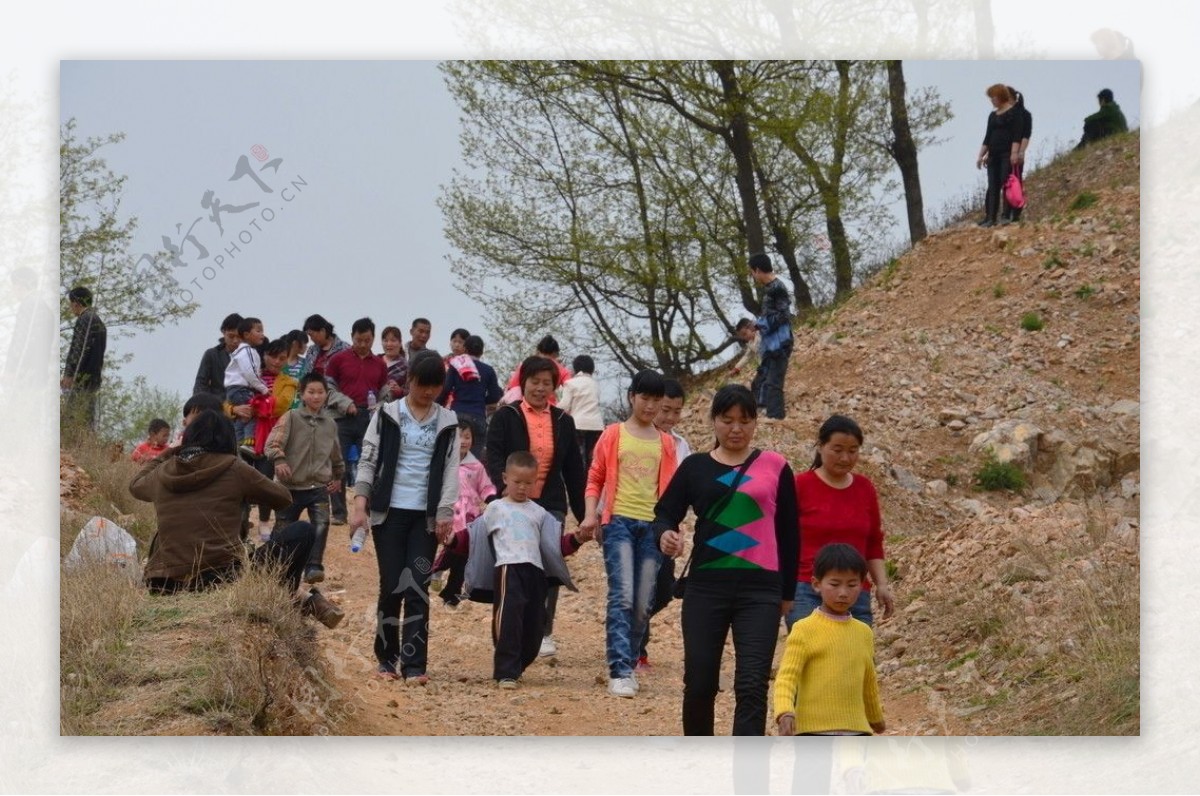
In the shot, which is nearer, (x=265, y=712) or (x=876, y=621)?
(x=265, y=712)

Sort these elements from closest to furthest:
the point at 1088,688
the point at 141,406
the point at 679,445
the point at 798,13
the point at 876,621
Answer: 1. the point at 1088,688
2. the point at 679,445
3. the point at 876,621
4. the point at 798,13
5. the point at 141,406

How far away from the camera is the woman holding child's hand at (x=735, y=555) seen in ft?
18.4

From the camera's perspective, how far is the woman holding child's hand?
18.4 feet

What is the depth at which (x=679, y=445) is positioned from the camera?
7.55 m

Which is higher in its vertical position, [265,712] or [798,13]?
[798,13]

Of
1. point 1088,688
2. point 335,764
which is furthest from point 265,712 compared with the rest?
point 1088,688

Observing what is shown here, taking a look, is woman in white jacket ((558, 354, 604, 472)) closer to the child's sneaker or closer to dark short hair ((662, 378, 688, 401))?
dark short hair ((662, 378, 688, 401))

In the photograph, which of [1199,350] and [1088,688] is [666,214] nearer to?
[1199,350]

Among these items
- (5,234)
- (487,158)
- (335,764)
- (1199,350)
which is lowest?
(335,764)

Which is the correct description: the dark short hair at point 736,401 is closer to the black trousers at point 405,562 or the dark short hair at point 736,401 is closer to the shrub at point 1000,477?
the black trousers at point 405,562

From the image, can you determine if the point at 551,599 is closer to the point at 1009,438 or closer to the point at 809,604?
the point at 809,604

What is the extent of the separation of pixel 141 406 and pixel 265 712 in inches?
237

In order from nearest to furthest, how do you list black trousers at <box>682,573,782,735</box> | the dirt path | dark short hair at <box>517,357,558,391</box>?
black trousers at <box>682,573,782,735</box> < the dirt path < dark short hair at <box>517,357,558,391</box>

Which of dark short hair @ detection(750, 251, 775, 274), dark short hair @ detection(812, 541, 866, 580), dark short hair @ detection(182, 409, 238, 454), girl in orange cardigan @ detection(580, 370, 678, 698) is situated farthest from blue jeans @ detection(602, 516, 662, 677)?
dark short hair @ detection(750, 251, 775, 274)
